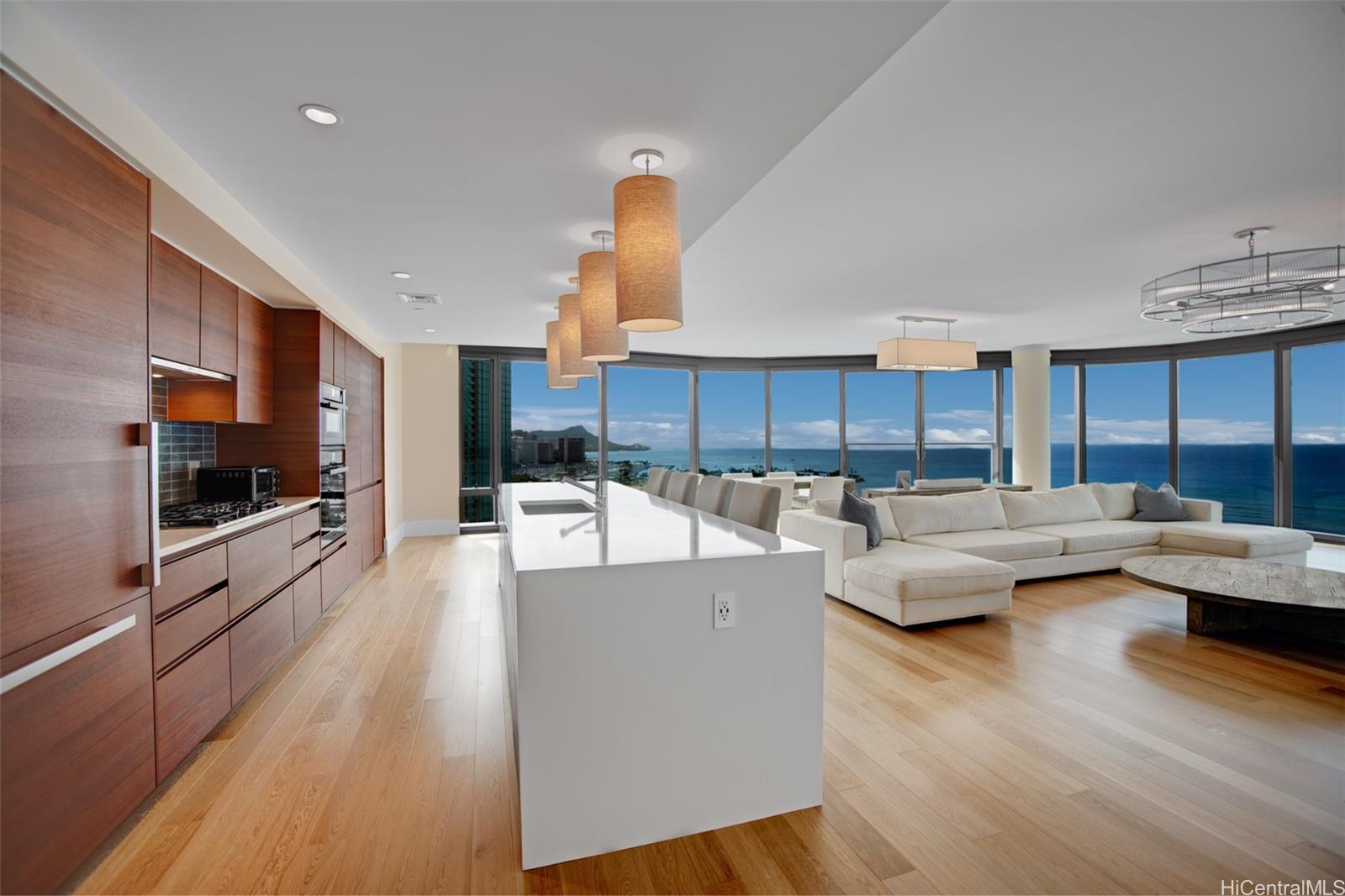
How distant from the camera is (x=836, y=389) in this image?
359 inches

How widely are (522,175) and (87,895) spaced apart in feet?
8.63

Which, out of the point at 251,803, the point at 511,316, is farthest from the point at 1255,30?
the point at 511,316

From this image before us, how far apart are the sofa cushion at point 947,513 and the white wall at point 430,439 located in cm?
515

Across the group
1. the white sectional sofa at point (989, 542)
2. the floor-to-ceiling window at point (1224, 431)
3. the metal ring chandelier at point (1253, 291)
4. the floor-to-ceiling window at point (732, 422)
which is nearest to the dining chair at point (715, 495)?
the white sectional sofa at point (989, 542)

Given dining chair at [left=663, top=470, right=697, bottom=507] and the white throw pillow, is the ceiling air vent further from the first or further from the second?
the white throw pillow

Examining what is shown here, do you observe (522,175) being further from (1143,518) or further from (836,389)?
(836,389)

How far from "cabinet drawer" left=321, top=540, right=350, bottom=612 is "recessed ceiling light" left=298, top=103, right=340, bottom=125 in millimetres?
3014

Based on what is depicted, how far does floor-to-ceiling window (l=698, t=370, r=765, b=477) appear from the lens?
29.8 ft

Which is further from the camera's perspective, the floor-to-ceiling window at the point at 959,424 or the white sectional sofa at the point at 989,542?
the floor-to-ceiling window at the point at 959,424

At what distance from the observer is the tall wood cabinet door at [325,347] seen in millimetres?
4121

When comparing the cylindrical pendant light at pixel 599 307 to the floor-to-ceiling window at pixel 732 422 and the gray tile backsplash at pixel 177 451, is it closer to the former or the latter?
the gray tile backsplash at pixel 177 451

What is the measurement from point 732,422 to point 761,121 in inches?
292

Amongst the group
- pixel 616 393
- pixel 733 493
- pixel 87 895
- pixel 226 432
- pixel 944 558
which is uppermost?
pixel 616 393

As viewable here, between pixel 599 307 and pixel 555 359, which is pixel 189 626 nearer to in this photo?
pixel 599 307
